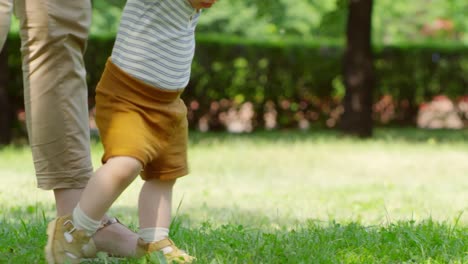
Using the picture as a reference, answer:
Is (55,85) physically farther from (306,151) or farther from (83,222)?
(306,151)

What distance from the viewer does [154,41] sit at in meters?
A: 3.28

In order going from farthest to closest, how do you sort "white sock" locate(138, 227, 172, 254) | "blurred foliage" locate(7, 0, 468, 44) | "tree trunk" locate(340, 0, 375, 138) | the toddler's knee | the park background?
1. "blurred foliage" locate(7, 0, 468, 44)
2. "tree trunk" locate(340, 0, 375, 138)
3. the park background
4. "white sock" locate(138, 227, 172, 254)
5. the toddler's knee

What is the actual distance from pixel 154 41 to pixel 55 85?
1.43ft

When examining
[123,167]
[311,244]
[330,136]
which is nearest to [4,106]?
[330,136]

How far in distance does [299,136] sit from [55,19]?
9.66 metres

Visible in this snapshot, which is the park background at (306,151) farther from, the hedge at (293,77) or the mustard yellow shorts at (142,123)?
the mustard yellow shorts at (142,123)

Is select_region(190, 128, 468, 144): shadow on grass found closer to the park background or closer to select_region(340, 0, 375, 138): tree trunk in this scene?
the park background

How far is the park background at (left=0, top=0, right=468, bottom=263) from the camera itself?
3855 mm

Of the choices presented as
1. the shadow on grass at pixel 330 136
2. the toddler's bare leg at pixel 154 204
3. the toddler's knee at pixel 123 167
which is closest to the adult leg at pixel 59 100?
the toddler's bare leg at pixel 154 204

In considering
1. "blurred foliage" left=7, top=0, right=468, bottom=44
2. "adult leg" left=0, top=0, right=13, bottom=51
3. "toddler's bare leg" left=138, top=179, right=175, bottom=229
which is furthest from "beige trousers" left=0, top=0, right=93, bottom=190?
"blurred foliage" left=7, top=0, right=468, bottom=44

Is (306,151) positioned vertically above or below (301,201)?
below

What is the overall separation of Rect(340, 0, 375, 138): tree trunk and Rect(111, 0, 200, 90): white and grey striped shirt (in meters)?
9.37

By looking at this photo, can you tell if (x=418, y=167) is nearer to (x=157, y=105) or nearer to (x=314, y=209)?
(x=314, y=209)

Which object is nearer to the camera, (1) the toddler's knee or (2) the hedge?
(1) the toddler's knee
